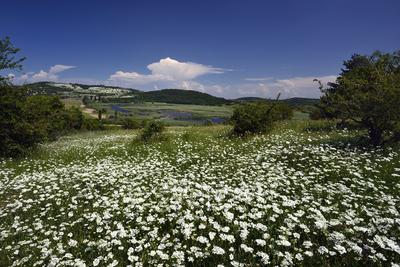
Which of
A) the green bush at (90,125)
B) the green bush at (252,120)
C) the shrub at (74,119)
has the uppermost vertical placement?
the green bush at (252,120)

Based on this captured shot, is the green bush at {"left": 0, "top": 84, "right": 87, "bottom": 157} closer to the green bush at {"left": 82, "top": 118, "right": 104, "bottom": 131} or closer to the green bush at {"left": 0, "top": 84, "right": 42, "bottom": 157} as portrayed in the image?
the green bush at {"left": 0, "top": 84, "right": 42, "bottom": 157}

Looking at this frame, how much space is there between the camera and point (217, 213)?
254 inches

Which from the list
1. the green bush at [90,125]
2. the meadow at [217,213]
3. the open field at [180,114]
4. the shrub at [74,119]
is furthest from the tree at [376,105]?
the open field at [180,114]

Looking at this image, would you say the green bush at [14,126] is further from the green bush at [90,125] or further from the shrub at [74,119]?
the green bush at [90,125]

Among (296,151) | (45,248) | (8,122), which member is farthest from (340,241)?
(8,122)

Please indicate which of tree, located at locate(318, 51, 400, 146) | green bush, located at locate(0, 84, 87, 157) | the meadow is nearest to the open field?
green bush, located at locate(0, 84, 87, 157)

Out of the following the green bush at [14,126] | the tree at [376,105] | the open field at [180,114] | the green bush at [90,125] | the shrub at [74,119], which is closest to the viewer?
the tree at [376,105]

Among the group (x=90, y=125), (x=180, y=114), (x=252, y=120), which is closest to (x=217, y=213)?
(x=252, y=120)

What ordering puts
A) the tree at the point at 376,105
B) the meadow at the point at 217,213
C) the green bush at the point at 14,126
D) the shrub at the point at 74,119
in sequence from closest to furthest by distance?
the meadow at the point at 217,213 < the tree at the point at 376,105 < the green bush at the point at 14,126 < the shrub at the point at 74,119

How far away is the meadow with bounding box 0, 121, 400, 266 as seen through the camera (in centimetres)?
529

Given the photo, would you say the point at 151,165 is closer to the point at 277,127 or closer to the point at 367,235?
the point at 367,235

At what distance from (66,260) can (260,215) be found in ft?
14.3

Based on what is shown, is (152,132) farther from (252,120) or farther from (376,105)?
(376,105)

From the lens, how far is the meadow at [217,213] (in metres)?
5.29
